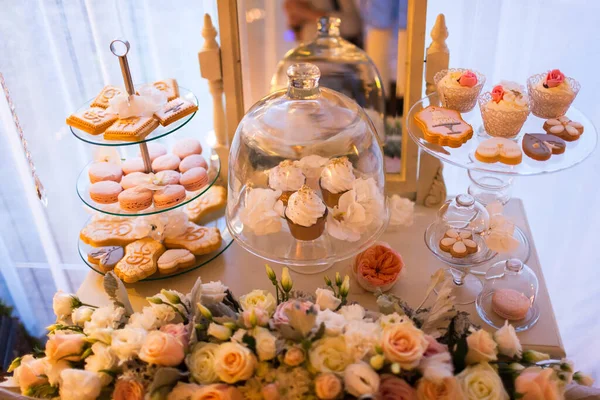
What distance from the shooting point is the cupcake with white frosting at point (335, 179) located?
44.3 inches

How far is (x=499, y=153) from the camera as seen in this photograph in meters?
1.10

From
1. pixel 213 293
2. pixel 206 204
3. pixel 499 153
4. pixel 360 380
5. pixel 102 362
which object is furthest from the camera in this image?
pixel 206 204

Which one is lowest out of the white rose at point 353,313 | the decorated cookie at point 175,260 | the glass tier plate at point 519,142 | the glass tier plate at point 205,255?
the glass tier plate at point 205,255

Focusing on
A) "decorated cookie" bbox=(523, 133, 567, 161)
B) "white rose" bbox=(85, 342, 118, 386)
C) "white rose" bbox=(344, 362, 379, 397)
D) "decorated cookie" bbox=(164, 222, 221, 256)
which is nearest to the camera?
"white rose" bbox=(344, 362, 379, 397)

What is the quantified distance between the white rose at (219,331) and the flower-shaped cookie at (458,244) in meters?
0.55

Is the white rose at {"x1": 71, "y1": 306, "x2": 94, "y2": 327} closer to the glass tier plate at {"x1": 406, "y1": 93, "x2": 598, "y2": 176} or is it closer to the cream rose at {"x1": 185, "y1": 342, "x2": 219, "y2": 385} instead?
the cream rose at {"x1": 185, "y1": 342, "x2": 219, "y2": 385}

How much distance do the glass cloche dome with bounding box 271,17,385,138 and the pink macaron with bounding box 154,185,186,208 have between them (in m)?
0.36

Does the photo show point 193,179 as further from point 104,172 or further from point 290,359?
point 290,359

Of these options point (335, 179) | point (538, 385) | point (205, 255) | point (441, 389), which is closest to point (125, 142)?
point (205, 255)

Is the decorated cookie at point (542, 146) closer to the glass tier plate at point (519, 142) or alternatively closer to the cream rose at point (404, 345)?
the glass tier plate at point (519, 142)

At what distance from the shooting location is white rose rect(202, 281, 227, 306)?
3.04 feet

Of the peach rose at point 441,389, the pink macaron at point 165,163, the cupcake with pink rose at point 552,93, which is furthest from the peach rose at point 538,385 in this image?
the pink macaron at point 165,163

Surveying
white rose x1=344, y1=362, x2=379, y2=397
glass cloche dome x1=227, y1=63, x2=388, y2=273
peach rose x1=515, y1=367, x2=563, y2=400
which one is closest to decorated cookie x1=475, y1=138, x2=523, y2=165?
glass cloche dome x1=227, y1=63, x2=388, y2=273

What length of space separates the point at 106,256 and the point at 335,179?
1.88ft
